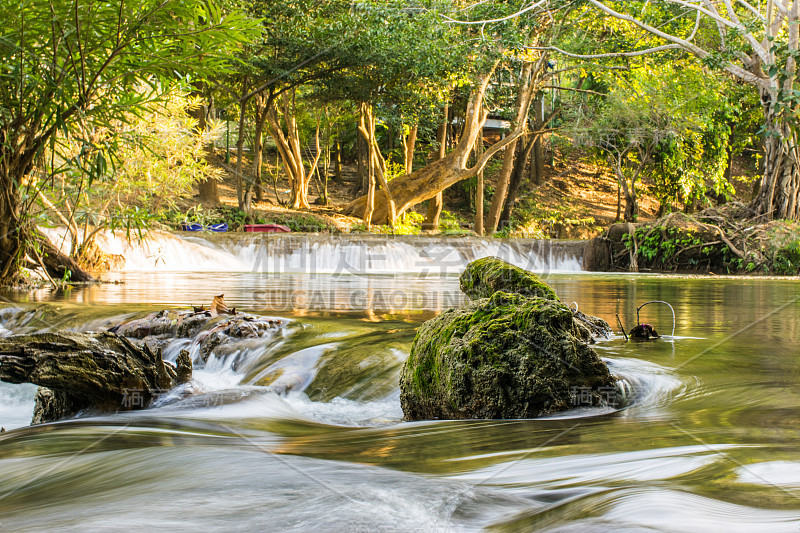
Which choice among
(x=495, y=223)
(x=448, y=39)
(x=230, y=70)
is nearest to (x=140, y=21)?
(x=230, y=70)

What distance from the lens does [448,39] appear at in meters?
19.4

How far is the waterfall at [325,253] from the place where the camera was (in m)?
17.5

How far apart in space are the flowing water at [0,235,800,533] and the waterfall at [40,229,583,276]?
40.5 ft

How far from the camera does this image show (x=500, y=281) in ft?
16.4

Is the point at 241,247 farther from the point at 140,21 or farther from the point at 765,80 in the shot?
the point at 765,80

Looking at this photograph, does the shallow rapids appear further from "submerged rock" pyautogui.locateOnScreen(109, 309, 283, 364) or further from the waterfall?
the waterfall

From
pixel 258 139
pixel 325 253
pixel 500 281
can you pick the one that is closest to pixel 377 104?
pixel 258 139

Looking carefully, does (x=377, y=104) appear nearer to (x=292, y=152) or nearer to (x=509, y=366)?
(x=292, y=152)

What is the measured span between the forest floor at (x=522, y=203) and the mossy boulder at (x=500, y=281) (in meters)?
19.1

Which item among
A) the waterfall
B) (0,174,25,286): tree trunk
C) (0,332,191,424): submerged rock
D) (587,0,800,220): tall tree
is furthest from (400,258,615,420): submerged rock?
(587,0,800,220): tall tree

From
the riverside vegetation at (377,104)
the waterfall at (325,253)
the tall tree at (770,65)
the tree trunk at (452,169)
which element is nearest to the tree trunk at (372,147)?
the riverside vegetation at (377,104)

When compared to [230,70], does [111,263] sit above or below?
below

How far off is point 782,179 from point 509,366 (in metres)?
17.0

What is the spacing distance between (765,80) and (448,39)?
28.9ft
